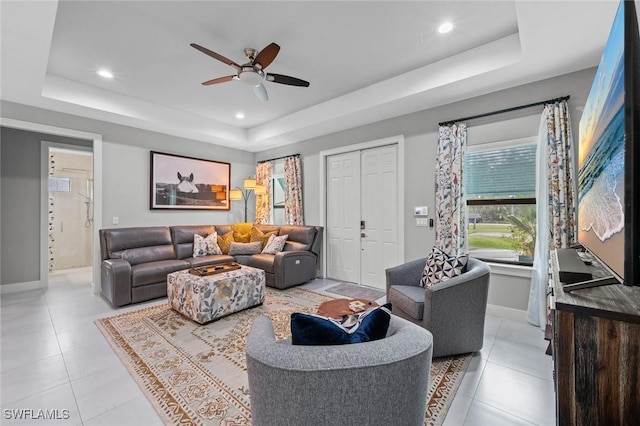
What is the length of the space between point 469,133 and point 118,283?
4.94 meters

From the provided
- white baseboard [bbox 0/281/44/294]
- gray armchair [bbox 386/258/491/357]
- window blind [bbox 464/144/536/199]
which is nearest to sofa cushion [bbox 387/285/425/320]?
gray armchair [bbox 386/258/491/357]

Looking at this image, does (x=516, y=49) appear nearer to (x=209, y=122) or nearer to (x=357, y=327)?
(x=357, y=327)

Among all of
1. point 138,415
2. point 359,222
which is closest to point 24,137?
point 138,415

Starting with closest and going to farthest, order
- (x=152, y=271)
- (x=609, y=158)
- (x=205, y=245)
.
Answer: (x=609, y=158) < (x=152, y=271) < (x=205, y=245)

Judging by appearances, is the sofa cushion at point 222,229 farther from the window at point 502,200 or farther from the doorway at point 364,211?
the window at point 502,200

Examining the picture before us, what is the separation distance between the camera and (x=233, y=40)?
9.01 feet

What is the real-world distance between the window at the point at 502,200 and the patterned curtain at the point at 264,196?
3.99m

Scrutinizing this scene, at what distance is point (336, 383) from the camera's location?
2.94ft

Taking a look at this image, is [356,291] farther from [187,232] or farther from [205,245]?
[187,232]

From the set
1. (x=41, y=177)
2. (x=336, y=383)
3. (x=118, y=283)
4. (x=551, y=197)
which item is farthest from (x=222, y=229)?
(x=551, y=197)

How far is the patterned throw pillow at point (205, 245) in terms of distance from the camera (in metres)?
4.68

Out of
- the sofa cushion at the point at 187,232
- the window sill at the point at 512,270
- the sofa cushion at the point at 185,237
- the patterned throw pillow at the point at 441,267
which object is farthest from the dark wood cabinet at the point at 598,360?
the sofa cushion at the point at 187,232

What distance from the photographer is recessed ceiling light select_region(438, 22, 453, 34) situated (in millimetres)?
2488

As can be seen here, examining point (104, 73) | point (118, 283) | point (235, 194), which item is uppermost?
point (104, 73)
